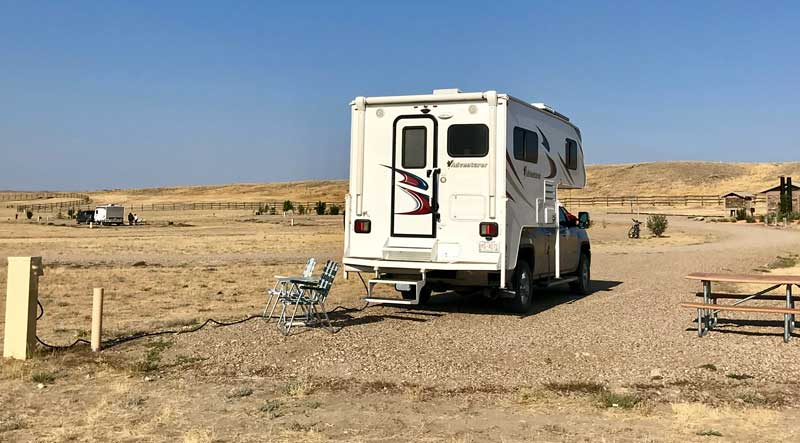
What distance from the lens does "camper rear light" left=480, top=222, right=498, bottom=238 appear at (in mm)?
10055

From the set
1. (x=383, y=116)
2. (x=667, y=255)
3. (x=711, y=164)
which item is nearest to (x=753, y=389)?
(x=383, y=116)

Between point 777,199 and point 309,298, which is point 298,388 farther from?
point 777,199

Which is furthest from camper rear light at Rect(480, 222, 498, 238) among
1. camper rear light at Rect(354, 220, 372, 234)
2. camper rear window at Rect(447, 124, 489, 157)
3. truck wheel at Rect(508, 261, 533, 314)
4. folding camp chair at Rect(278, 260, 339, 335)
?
folding camp chair at Rect(278, 260, 339, 335)

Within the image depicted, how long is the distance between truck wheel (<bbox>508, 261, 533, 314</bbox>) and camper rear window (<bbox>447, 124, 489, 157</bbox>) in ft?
6.33

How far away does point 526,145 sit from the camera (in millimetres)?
10953

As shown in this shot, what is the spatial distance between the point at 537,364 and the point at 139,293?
9.33 m

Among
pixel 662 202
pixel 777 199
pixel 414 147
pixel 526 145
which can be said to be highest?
pixel 662 202

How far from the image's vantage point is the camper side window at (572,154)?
1291 cm

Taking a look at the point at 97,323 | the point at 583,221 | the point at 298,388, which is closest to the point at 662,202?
the point at 583,221

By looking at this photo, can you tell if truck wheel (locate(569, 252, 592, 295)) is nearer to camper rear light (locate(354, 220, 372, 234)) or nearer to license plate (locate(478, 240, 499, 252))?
license plate (locate(478, 240, 499, 252))

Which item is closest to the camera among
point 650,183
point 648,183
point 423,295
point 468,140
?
point 468,140

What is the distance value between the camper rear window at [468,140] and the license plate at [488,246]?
3.89 ft

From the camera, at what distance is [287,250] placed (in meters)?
26.4

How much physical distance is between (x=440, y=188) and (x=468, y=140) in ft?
2.50
